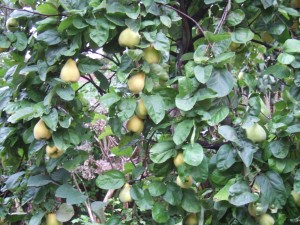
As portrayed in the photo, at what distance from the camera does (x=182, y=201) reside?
0.86 meters

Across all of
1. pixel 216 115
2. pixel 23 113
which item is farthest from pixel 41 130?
pixel 216 115

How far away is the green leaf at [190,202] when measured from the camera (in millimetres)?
854

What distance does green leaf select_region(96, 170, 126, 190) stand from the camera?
893mm

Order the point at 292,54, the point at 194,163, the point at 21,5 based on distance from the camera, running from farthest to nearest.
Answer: the point at 21,5 < the point at 292,54 < the point at 194,163

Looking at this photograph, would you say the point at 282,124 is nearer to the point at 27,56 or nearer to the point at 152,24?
the point at 152,24

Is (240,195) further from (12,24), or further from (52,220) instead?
(12,24)

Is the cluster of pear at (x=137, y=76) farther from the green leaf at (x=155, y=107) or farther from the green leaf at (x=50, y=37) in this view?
the green leaf at (x=50, y=37)

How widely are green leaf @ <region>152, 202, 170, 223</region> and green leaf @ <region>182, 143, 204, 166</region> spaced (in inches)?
6.5

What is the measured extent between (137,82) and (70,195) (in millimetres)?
309

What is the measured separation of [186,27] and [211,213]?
506 mm

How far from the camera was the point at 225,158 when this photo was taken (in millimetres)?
801

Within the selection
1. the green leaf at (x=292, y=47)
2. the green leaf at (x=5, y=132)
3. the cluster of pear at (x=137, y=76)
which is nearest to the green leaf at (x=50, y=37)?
the cluster of pear at (x=137, y=76)

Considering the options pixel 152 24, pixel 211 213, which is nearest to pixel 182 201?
pixel 211 213

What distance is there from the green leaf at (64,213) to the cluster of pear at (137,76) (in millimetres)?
272
